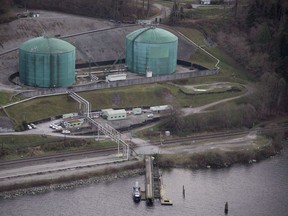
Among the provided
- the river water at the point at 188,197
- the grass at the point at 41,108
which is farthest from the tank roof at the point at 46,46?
the river water at the point at 188,197

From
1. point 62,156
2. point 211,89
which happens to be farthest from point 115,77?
point 62,156

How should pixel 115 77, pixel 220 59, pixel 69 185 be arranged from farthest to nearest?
pixel 220 59 → pixel 115 77 → pixel 69 185

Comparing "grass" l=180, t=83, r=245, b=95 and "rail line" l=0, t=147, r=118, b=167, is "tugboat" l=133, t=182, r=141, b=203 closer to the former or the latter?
"rail line" l=0, t=147, r=118, b=167

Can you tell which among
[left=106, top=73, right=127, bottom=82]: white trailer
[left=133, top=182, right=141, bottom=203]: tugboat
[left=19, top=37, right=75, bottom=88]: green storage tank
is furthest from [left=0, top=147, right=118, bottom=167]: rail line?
[left=106, top=73, right=127, bottom=82]: white trailer

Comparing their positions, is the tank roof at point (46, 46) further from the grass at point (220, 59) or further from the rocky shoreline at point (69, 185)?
the rocky shoreline at point (69, 185)

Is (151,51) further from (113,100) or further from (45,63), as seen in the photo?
(45,63)
